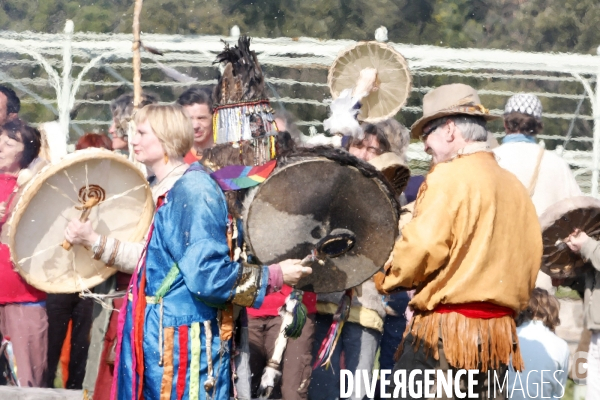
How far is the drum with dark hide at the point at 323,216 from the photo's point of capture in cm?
383

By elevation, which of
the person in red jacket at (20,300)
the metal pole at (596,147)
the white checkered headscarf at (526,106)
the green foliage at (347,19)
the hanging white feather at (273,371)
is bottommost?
the hanging white feather at (273,371)

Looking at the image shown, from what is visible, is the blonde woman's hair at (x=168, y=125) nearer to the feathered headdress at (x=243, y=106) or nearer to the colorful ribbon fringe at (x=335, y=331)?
the feathered headdress at (x=243, y=106)

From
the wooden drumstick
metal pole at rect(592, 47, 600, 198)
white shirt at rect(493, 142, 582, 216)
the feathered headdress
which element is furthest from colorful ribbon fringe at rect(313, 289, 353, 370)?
metal pole at rect(592, 47, 600, 198)

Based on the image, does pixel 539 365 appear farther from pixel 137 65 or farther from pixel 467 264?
pixel 137 65

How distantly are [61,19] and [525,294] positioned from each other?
23178 millimetres

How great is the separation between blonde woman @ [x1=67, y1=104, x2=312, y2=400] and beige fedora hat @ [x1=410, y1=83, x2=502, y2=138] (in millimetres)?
1145

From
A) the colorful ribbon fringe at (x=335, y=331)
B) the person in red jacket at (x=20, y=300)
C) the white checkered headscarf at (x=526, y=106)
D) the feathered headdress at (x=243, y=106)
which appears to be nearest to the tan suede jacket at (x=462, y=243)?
the colorful ribbon fringe at (x=335, y=331)

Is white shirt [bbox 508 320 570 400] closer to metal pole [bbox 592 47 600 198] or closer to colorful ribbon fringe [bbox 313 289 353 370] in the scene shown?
colorful ribbon fringe [bbox 313 289 353 370]

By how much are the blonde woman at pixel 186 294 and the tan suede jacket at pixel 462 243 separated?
647 mm

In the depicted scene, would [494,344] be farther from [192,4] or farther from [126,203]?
[192,4]

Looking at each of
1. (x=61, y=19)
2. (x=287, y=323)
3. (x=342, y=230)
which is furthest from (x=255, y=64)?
(x=61, y=19)

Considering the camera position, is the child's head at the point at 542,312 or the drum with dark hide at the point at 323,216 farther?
the child's head at the point at 542,312

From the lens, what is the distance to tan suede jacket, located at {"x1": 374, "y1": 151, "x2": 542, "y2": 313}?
421 centimetres

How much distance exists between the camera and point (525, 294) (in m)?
4.42
